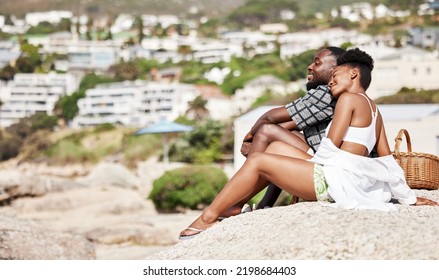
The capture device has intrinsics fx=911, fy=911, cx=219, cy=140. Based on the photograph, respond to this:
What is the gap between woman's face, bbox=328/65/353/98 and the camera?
555 cm

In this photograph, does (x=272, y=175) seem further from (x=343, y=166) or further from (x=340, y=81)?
(x=340, y=81)

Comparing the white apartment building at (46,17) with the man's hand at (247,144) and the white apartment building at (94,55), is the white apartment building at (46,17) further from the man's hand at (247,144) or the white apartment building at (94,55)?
the man's hand at (247,144)

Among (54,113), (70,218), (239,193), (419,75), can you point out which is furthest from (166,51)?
(239,193)

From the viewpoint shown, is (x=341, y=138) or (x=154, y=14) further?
(x=154, y=14)

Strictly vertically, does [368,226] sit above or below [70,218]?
above

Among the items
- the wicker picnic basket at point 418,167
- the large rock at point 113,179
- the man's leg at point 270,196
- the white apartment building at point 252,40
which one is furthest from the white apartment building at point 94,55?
the man's leg at point 270,196

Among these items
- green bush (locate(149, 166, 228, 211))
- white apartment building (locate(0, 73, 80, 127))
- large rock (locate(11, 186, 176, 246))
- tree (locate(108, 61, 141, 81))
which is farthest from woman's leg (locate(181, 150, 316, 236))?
tree (locate(108, 61, 141, 81))

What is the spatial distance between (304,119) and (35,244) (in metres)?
5.41

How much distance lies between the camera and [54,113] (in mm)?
76250

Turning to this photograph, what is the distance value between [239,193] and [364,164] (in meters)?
0.77

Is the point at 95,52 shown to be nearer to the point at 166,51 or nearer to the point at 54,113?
the point at 166,51

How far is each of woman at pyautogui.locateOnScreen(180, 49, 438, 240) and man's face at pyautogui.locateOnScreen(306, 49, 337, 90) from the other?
0.96 ft

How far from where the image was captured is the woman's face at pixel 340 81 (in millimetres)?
5555
